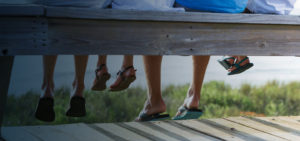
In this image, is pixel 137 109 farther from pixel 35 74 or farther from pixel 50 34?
pixel 50 34

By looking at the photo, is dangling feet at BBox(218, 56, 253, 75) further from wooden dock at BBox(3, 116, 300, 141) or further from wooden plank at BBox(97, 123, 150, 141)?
wooden plank at BBox(97, 123, 150, 141)

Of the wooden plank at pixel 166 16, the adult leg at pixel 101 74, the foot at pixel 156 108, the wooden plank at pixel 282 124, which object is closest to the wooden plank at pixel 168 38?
the wooden plank at pixel 166 16

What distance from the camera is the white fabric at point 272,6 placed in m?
1.80

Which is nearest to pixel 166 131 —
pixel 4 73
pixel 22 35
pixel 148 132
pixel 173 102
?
pixel 148 132

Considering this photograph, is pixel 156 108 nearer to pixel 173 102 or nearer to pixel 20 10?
pixel 20 10

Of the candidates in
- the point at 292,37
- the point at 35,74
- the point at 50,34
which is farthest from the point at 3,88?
the point at 35,74

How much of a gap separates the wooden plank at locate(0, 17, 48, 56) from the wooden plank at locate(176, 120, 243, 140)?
101cm

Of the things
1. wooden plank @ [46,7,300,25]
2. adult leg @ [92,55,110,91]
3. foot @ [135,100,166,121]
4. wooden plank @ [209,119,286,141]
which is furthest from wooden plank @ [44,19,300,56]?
adult leg @ [92,55,110,91]

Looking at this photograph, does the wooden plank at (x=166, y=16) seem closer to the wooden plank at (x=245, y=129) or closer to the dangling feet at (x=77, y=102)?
the wooden plank at (x=245, y=129)

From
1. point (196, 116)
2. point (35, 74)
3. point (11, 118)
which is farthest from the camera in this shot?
point (11, 118)

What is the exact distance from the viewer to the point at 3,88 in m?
1.64

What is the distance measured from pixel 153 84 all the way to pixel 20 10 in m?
1.03

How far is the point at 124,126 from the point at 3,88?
29.5 inches

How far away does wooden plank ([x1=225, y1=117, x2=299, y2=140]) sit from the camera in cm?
207
